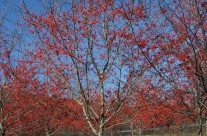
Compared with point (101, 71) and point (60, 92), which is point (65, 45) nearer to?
point (101, 71)

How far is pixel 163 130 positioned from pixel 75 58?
1165 inches

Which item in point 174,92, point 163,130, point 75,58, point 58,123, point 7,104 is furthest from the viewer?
point 163,130

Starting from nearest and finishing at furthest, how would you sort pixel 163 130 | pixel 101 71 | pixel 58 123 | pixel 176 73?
pixel 101 71, pixel 176 73, pixel 58 123, pixel 163 130

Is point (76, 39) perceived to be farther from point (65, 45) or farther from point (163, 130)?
point (163, 130)

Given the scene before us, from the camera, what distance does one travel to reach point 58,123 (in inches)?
Result: 707

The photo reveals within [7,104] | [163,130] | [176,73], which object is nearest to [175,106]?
[176,73]

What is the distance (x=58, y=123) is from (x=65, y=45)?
10.7 m

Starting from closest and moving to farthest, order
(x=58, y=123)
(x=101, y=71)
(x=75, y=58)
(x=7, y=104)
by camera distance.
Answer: (x=75, y=58) < (x=101, y=71) < (x=7, y=104) < (x=58, y=123)

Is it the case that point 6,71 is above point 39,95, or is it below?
above

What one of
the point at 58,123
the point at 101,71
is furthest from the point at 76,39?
the point at 58,123

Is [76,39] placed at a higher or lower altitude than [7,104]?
higher

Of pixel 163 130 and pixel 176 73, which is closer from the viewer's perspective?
pixel 176 73

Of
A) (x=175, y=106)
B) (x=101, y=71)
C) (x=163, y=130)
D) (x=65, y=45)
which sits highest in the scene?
(x=65, y=45)

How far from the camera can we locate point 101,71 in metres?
8.77
